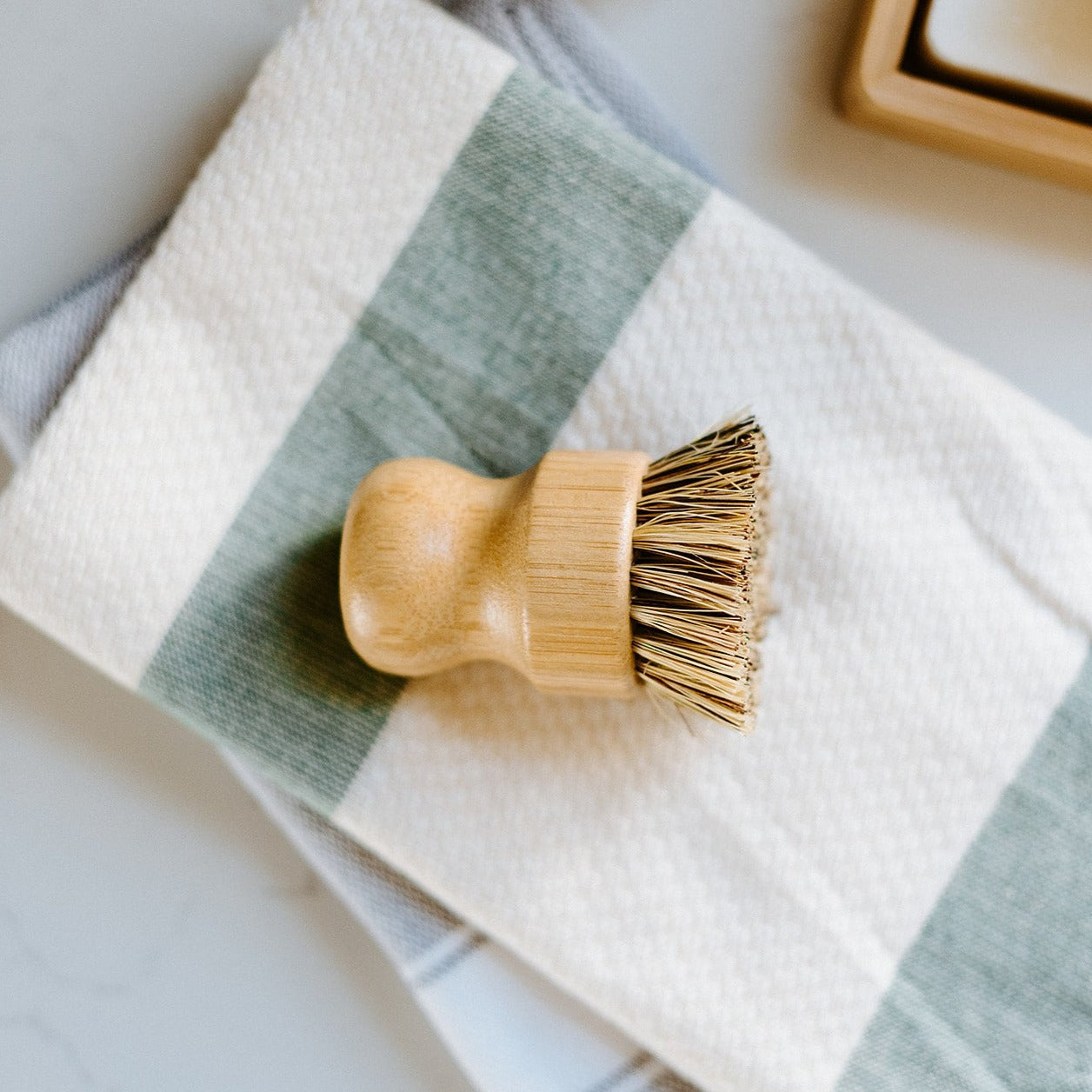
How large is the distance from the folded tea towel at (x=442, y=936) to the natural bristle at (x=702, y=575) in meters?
0.16

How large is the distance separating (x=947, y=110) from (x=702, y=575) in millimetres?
244

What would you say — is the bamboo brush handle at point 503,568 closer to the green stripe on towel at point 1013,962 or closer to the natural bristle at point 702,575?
the natural bristle at point 702,575

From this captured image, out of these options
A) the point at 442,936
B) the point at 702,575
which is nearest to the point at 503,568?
the point at 702,575

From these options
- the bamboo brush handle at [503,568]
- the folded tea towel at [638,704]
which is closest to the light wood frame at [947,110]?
the folded tea towel at [638,704]

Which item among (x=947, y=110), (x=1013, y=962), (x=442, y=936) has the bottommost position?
(x=442, y=936)

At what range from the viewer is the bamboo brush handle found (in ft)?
1.13

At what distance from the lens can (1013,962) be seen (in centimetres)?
42

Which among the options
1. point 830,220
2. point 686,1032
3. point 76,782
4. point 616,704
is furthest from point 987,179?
point 76,782

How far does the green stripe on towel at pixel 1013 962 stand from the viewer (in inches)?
16.4

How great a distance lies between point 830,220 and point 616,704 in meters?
0.24

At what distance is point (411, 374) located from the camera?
0.43 m

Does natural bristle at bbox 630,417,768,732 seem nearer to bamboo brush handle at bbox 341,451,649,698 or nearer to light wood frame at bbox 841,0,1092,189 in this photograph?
bamboo brush handle at bbox 341,451,649,698

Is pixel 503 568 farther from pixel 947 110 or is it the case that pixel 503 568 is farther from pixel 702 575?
pixel 947 110

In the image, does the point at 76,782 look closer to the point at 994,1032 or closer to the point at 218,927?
the point at 218,927
